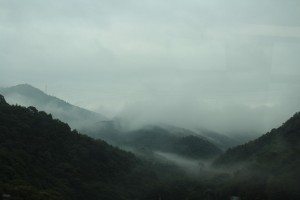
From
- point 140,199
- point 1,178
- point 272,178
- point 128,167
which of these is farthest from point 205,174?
point 1,178

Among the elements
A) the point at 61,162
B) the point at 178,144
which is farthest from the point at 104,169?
the point at 178,144

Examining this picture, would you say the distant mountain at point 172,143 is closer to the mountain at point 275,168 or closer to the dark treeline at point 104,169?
the mountain at point 275,168

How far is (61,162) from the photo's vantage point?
85.5 metres

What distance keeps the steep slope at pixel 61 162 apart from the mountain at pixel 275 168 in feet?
62.3

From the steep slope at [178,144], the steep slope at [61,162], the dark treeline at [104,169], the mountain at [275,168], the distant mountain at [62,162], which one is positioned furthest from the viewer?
the steep slope at [178,144]

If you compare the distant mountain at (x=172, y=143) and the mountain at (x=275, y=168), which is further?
the distant mountain at (x=172, y=143)

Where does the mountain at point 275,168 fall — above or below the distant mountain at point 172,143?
below

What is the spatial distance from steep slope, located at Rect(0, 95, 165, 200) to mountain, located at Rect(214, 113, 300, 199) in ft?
62.3

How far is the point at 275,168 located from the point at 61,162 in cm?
3363

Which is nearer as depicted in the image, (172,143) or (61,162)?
(61,162)

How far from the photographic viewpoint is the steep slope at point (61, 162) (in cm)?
7425

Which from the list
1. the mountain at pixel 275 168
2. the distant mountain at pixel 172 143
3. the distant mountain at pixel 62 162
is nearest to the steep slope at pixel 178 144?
the distant mountain at pixel 172 143

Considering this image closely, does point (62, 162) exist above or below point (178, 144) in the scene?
below

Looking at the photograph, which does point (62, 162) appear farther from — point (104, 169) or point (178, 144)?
point (178, 144)
